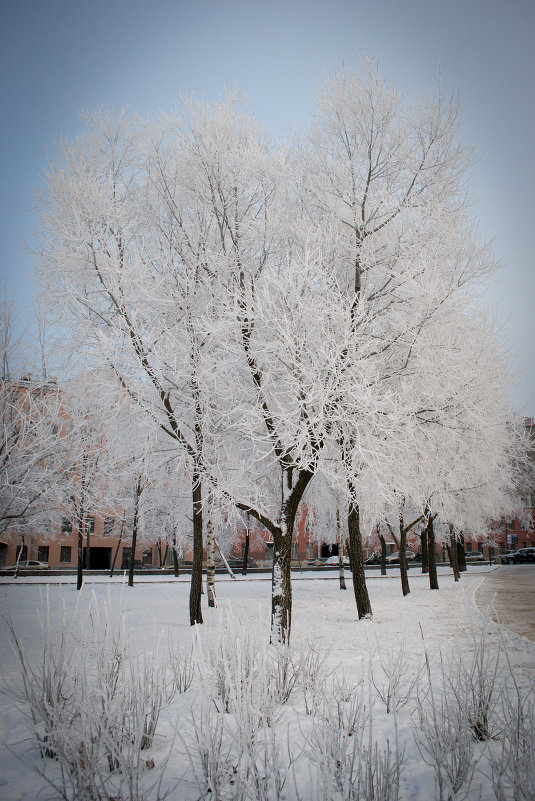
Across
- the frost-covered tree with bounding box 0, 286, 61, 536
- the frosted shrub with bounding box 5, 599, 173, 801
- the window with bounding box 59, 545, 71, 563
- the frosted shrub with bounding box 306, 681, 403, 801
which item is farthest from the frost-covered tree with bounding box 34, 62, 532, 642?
the window with bounding box 59, 545, 71, 563

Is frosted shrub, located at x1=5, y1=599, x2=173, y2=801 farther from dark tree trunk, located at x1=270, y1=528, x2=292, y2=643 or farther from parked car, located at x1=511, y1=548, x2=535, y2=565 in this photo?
parked car, located at x1=511, y1=548, x2=535, y2=565

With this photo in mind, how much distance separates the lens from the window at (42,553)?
52.6 metres

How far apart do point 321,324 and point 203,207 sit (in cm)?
465

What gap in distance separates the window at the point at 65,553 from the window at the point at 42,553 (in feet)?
4.78

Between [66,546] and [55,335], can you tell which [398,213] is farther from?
[66,546]

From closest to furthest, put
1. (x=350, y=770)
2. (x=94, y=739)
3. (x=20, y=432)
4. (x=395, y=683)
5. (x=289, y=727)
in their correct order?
1. (x=350, y=770)
2. (x=94, y=739)
3. (x=289, y=727)
4. (x=395, y=683)
5. (x=20, y=432)

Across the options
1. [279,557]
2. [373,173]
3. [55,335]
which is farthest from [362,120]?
[279,557]

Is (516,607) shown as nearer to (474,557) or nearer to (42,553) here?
(474,557)

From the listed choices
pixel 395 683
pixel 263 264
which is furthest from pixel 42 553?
pixel 395 683

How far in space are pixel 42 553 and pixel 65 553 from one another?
2362 mm

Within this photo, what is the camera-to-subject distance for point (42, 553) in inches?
2077

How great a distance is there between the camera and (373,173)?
10.8m

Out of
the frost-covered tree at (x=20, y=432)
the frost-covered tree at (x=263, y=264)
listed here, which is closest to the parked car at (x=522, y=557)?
the frost-covered tree at (x=263, y=264)

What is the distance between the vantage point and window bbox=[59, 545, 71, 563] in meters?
53.8
